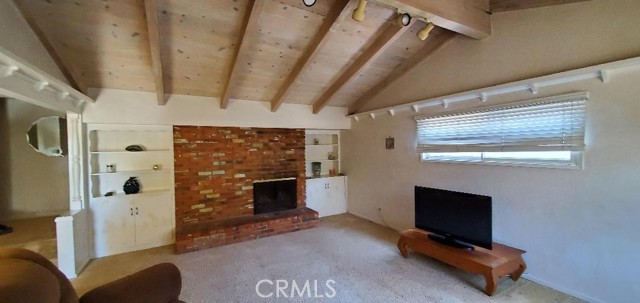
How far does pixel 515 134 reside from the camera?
291 cm

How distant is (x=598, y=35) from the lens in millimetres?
2338

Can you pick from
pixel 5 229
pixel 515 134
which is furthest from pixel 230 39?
pixel 5 229

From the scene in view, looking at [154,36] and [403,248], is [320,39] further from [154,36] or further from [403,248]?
[403,248]

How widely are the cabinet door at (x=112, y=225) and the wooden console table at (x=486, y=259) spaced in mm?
3901

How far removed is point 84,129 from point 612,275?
5.86 m

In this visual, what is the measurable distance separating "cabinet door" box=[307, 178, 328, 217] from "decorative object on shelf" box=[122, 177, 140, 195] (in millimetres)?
2807

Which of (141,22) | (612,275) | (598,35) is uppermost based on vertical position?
(141,22)

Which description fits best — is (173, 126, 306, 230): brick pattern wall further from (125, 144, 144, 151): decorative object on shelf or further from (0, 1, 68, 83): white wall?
(0, 1, 68, 83): white wall

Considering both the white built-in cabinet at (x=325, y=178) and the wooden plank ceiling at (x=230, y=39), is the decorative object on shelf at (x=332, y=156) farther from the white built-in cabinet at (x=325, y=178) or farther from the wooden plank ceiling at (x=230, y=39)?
the wooden plank ceiling at (x=230, y=39)

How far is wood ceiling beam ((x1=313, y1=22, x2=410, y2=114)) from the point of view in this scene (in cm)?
297

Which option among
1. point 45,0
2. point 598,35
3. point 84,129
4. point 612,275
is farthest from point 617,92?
point 84,129

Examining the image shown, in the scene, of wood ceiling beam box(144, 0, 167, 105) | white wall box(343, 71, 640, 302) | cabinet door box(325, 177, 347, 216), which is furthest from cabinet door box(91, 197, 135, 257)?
white wall box(343, 71, 640, 302)

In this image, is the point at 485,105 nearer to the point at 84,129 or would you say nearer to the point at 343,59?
the point at 343,59

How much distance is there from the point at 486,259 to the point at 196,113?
4.16m
